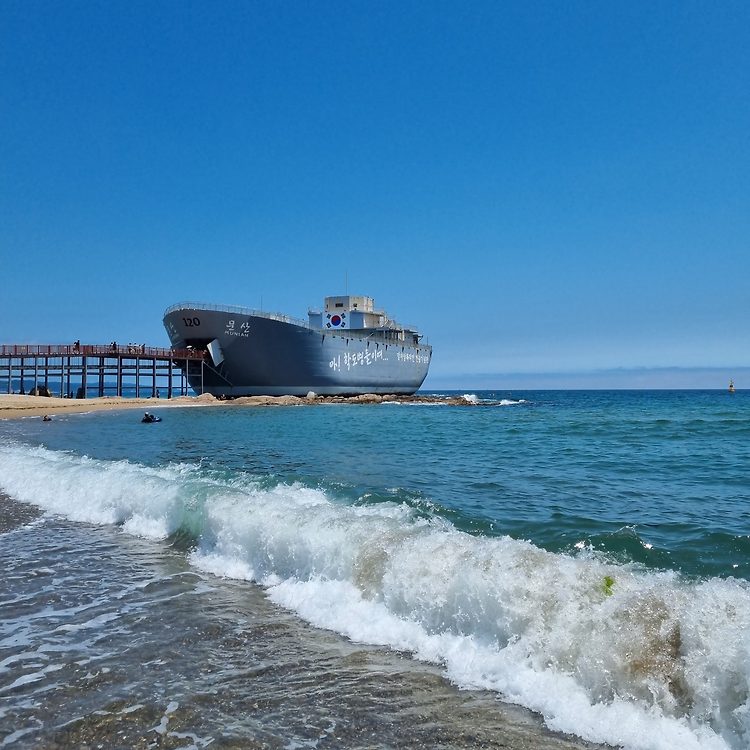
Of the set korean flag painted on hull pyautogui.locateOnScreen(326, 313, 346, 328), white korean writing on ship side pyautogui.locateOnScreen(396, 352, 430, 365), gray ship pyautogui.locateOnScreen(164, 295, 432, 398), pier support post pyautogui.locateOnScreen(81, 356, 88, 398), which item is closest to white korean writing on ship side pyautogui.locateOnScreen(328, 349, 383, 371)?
gray ship pyautogui.locateOnScreen(164, 295, 432, 398)

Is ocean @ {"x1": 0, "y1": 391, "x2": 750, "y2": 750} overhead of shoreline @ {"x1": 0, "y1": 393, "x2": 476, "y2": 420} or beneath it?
beneath

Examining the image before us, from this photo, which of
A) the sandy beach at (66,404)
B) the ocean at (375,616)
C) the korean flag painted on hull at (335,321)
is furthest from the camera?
the korean flag painted on hull at (335,321)

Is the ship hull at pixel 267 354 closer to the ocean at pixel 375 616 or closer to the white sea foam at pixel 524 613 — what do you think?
the ocean at pixel 375 616

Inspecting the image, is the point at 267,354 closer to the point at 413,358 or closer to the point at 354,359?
the point at 354,359

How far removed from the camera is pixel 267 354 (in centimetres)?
5122

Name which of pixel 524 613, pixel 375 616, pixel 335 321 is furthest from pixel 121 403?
pixel 524 613

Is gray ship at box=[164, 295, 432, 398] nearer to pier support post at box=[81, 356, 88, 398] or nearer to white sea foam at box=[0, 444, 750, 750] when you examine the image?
pier support post at box=[81, 356, 88, 398]

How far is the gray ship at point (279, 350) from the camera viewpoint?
49250 mm

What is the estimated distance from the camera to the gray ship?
49250 mm

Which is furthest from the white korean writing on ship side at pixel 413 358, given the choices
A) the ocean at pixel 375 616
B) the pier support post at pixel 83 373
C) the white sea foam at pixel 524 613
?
the white sea foam at pixel 524 613

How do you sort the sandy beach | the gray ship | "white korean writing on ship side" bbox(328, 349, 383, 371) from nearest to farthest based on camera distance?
the sandy beach, the gray ship, "white korean writing on ship side" bbox(328, 349, 383, 371)

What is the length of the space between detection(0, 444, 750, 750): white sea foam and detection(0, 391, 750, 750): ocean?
0.05 feet

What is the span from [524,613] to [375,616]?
1351 millimetres

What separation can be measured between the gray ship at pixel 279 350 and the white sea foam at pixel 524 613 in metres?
42.5
